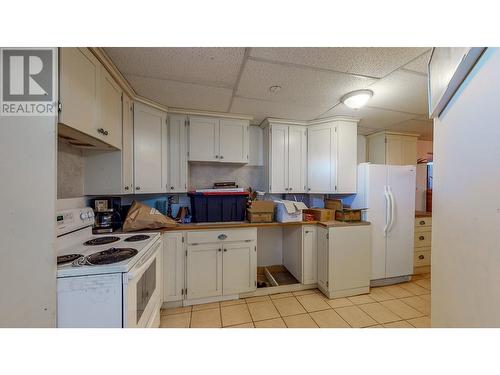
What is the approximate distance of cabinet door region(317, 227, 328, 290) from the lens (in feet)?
7.09

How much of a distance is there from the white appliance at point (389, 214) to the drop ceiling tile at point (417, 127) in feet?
2.16

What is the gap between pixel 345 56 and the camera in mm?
1283

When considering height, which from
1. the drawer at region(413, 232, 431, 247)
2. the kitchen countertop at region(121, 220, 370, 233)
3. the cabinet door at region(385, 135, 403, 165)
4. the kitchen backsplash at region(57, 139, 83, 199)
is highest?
the cabinet door at region(385, 135, 403, 165)

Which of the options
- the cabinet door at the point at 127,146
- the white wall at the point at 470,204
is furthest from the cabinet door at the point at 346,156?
the cabinet door at the point at 127,146

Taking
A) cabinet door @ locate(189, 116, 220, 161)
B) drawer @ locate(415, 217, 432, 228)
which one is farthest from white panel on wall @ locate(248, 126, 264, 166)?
drawer @ locate(415, 217, 432, 228)

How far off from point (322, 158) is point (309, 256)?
1.34m

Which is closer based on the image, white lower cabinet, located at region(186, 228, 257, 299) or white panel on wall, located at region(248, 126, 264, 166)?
white lower cabinet, located at region(186, 228, 257, 299)

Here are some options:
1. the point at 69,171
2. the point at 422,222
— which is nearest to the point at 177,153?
the point at 69,171

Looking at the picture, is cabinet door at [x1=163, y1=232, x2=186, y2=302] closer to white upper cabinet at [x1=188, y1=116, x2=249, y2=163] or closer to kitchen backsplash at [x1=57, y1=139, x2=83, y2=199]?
kitchen backsplash at [x1=57, y1=139, x2=83, y2=199]

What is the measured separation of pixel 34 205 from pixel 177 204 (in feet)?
5.20

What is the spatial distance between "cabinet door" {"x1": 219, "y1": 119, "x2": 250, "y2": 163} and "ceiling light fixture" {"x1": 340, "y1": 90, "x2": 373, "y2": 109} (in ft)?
3.90

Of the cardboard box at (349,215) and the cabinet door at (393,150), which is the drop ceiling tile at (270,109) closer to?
the cardboard box at (349,215)

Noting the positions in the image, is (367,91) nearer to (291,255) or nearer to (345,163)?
(345,163)
